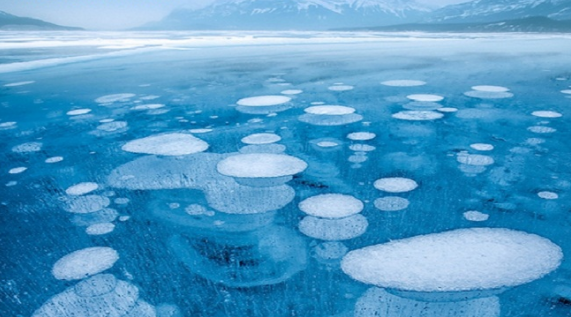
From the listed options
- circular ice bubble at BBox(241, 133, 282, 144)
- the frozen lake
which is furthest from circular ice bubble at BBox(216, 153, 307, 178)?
circular ice bubble at BBox(241, 133, 282, 144)

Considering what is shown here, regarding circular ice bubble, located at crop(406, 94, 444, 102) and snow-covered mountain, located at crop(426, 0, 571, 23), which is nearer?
circular ice bubble, located at crop(406, 94, 444, 102)

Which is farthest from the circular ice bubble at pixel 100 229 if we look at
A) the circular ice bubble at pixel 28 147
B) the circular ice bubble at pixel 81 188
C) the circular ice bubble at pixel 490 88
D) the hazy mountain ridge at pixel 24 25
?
the hazy mountain ridge at pixel 24 25

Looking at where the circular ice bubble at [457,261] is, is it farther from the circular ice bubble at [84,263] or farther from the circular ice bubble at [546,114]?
the circular ice bubble at [546,114]

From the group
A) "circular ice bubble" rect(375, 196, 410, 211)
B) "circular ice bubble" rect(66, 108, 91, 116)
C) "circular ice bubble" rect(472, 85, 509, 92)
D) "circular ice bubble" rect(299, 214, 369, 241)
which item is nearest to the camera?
"circular ice bubble" rect(299, 214, 369, 241)

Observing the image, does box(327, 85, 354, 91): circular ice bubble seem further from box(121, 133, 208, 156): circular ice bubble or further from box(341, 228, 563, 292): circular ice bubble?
box(341, 228, 563, 292): circular ice bubble

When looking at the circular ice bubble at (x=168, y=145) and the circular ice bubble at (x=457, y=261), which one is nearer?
the circular ice bubble at (x=457, y=261)

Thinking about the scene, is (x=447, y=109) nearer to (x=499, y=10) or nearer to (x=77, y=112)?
(x=77, y=112)

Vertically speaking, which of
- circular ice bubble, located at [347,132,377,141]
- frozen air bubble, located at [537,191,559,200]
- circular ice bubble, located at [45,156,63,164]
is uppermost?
circular ice bubble, located at [347,132,377,141]
